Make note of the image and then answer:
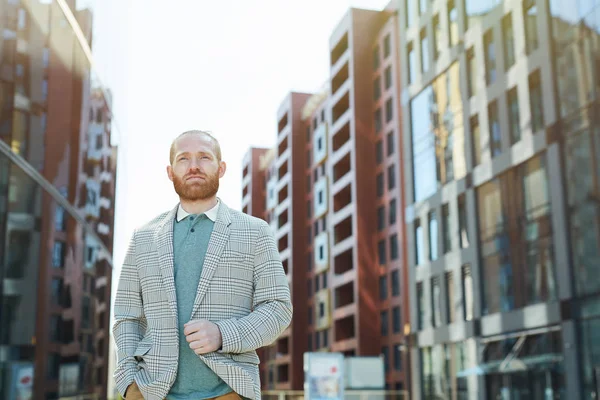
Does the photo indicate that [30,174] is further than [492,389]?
No

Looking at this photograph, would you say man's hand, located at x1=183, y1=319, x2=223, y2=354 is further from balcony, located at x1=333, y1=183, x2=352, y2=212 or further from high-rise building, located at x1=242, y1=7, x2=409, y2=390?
balcony, located at x1=333, y1=183, x2=352, y2=212

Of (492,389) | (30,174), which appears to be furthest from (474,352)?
(30,174)

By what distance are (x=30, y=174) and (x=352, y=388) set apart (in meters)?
37.9

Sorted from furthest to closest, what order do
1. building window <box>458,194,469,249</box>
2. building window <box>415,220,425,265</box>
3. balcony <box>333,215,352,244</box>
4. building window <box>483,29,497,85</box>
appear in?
balcony <box>333,215,352,244</box>
building window <box>415,220,425,265</box>
building window <box>458,194,469,249</box>
building window <box>483,29,497,85</box>

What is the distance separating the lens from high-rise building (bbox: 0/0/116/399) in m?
10.6

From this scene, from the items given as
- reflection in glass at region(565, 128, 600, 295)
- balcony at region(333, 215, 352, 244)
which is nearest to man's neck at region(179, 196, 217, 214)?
reflection in glass at region(565, 128, 600, 295)

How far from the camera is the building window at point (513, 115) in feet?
72.7

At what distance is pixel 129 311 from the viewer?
275 centimetres

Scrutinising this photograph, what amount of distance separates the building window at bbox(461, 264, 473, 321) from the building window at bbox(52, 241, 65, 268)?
1513cm

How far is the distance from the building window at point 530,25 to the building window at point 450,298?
327 inches

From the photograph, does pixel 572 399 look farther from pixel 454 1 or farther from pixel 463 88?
pixel 454 1

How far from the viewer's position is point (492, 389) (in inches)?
925

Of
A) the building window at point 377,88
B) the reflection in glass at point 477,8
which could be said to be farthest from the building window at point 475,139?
the building window at point 377,88

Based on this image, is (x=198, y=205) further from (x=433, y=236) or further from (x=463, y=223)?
(x=433, y=236)
